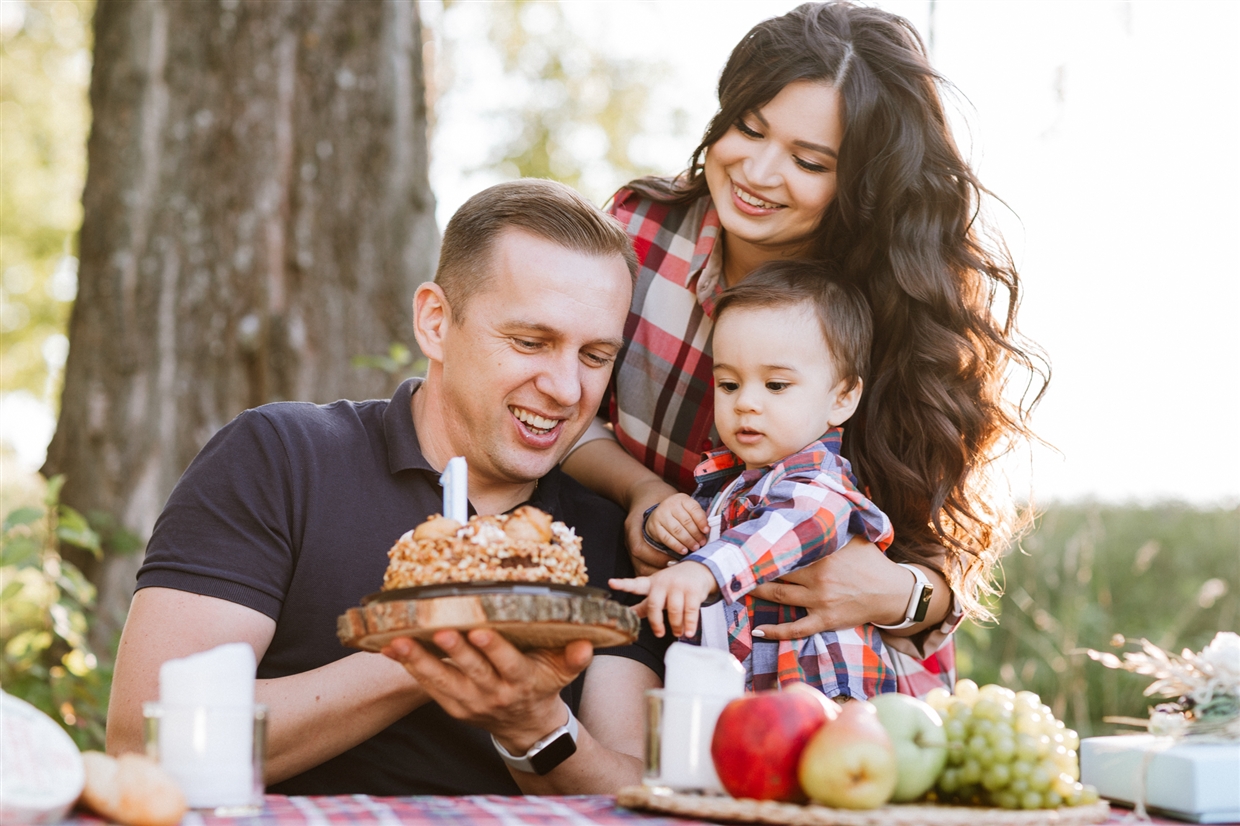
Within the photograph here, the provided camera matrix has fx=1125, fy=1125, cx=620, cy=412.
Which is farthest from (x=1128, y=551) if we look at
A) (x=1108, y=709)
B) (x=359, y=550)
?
(x=359, y=550)

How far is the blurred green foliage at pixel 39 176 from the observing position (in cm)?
1352

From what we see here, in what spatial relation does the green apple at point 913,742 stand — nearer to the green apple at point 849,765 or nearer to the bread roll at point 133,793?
the green apple at point 849,765

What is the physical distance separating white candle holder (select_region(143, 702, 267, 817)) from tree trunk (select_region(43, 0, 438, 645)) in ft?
9.81

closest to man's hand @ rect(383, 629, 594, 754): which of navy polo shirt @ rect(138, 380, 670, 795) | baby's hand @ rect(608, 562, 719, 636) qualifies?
baby's hand @ rect(608, 562, 719, 636)

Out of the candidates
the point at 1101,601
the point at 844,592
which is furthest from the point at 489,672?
the point at 1101,601

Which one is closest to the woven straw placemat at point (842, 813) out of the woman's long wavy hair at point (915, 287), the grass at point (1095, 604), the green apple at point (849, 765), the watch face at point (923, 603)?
the green apple at point (849, 765)

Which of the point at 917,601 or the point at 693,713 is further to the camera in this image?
the point at 917,601

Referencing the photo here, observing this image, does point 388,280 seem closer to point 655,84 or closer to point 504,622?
point 504,622

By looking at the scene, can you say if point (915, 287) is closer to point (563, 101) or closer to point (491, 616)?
point (491, 616)

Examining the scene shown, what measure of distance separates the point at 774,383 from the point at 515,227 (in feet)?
2.51

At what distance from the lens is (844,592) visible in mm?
2707

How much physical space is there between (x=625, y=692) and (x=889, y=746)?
1.18 metres

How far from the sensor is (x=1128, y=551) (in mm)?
7523

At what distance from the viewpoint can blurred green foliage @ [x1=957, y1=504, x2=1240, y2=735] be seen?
223 inches
